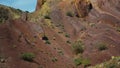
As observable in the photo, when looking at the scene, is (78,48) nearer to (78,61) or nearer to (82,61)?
(78,61)

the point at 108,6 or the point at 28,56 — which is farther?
the point at 108,6

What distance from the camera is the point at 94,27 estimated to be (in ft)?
141

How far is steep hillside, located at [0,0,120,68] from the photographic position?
29297 millimetres

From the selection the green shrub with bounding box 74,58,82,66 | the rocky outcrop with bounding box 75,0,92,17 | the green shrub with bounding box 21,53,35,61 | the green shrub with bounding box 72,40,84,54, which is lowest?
the green shrub with bounding box 74,58,82,66

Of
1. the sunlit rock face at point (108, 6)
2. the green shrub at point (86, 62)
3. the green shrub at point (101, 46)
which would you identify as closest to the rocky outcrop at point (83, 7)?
the sunlit rock face at point (108, 6)

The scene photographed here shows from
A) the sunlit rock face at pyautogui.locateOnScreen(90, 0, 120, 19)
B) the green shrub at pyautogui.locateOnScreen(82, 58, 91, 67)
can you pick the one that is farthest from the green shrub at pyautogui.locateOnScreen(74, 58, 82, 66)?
the sunlit rock face at pyautogui.locateOnScreen(90, 0, 120, 19)

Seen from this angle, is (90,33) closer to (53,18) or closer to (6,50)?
(53,18)

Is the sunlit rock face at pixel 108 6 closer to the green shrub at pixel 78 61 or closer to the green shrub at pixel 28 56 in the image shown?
the green shrub at pixel 78 61

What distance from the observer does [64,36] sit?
42.0 meters

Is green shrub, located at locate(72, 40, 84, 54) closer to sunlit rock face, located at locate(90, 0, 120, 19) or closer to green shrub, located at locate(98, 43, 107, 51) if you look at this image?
green shrub, located at locate(98, 43, 107, 51)

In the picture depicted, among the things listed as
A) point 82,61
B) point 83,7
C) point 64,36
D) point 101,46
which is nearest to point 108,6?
point 83,7

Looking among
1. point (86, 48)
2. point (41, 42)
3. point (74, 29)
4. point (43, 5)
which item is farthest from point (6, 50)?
point (43, 5)

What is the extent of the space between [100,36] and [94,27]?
4647mm

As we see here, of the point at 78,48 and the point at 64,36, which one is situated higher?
the point at 64,36
